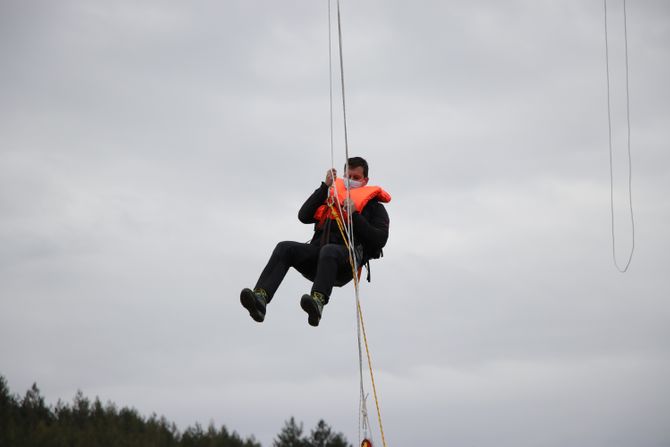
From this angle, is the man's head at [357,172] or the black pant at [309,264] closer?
the black pant at [309,264]

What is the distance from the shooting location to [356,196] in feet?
36.1

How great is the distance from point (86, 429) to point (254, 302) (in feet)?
8.41

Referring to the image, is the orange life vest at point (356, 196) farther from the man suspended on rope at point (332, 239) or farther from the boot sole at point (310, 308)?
the boot sole at point (310, 308)

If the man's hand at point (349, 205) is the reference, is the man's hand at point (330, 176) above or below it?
above

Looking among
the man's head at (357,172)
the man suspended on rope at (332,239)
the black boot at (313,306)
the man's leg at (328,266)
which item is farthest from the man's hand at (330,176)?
the black boot at (313,306)

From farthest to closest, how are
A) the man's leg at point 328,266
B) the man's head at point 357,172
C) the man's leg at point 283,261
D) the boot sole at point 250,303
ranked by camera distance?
1. the man's head at point 357,172
2. the man's leg at point 283,261
3. the man's leg at point 328,266
4. the boot sole at point 250,303

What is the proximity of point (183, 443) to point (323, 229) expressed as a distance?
107 inches

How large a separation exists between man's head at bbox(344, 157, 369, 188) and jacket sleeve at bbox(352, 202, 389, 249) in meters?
0.26

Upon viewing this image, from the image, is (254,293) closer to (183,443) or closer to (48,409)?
(183,443)

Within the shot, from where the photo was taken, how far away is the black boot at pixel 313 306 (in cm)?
1033

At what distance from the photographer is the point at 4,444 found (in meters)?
10.2

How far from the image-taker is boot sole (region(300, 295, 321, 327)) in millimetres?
10316

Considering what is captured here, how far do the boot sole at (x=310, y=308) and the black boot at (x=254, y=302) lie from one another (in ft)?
1.29

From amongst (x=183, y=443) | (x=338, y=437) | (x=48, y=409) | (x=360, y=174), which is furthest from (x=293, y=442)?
(x=360, y=174)
